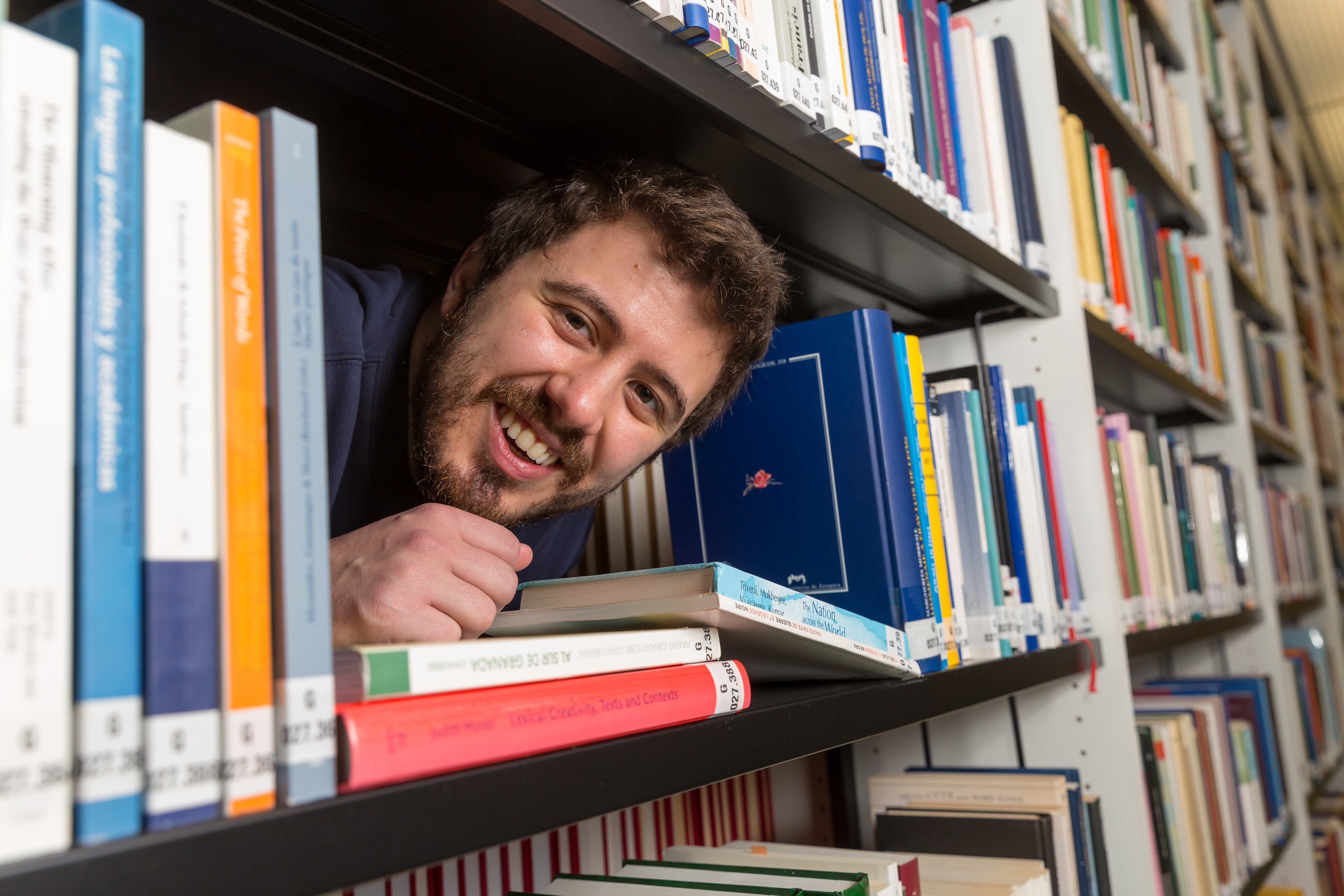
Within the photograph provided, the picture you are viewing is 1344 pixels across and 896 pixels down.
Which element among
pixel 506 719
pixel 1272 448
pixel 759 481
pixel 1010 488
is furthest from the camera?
pixel 1272 448

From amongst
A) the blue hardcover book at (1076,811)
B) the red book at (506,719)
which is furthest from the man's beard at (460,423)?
the blue hardcover book at (1076,811)

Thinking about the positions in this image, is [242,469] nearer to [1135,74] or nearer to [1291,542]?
[1135,74]

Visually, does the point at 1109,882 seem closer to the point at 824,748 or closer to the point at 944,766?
the point at 944,766

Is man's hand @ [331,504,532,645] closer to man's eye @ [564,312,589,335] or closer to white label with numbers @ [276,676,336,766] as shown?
white label with numbers @ [276,676,336,766]

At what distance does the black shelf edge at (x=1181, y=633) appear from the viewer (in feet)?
4.59

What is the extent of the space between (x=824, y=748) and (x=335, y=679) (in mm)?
389

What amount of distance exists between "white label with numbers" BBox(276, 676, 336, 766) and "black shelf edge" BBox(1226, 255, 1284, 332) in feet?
8.85

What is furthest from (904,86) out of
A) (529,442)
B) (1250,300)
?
(1250,300)

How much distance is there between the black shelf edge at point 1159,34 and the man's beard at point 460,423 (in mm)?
1901

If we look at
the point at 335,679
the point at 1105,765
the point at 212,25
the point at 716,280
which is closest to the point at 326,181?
the point at 212,25

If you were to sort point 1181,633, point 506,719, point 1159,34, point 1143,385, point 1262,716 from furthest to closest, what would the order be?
1. point 1159,34
2. point 1262,716
3. point 1143,385
4. point 1181,633
5. point 506,719

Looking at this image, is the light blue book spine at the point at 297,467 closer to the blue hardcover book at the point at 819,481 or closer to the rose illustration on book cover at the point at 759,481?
the blue hardcover book at the point at 819,481

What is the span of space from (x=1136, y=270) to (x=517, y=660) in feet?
5.64

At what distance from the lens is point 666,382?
952mm
